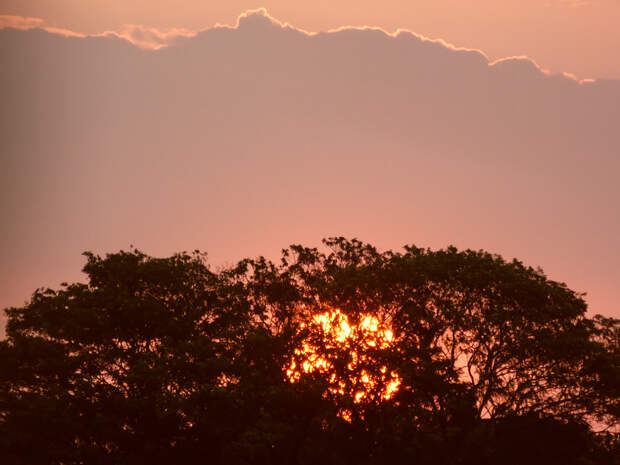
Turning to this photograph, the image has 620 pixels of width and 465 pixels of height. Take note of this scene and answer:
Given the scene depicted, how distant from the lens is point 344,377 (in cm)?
4747

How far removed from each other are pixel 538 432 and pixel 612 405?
4680mm

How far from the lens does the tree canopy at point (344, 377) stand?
1838 inches

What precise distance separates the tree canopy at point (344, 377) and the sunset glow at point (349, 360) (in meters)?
0.09

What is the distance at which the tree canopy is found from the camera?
153ft

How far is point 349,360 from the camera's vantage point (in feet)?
156

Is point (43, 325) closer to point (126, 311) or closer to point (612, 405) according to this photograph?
point (126, 311)

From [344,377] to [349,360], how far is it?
108cm

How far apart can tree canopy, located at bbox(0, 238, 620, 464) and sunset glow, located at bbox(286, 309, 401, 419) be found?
9 cm

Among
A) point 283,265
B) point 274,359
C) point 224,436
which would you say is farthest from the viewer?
point 283,265

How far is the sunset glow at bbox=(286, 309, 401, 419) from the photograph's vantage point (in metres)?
47.5

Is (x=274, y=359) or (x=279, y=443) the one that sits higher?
(x=274, y=359)

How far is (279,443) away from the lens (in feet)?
157

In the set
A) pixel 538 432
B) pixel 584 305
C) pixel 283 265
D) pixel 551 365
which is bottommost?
pixel 538 432

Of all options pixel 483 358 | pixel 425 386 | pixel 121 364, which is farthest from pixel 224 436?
pixel 483 358
